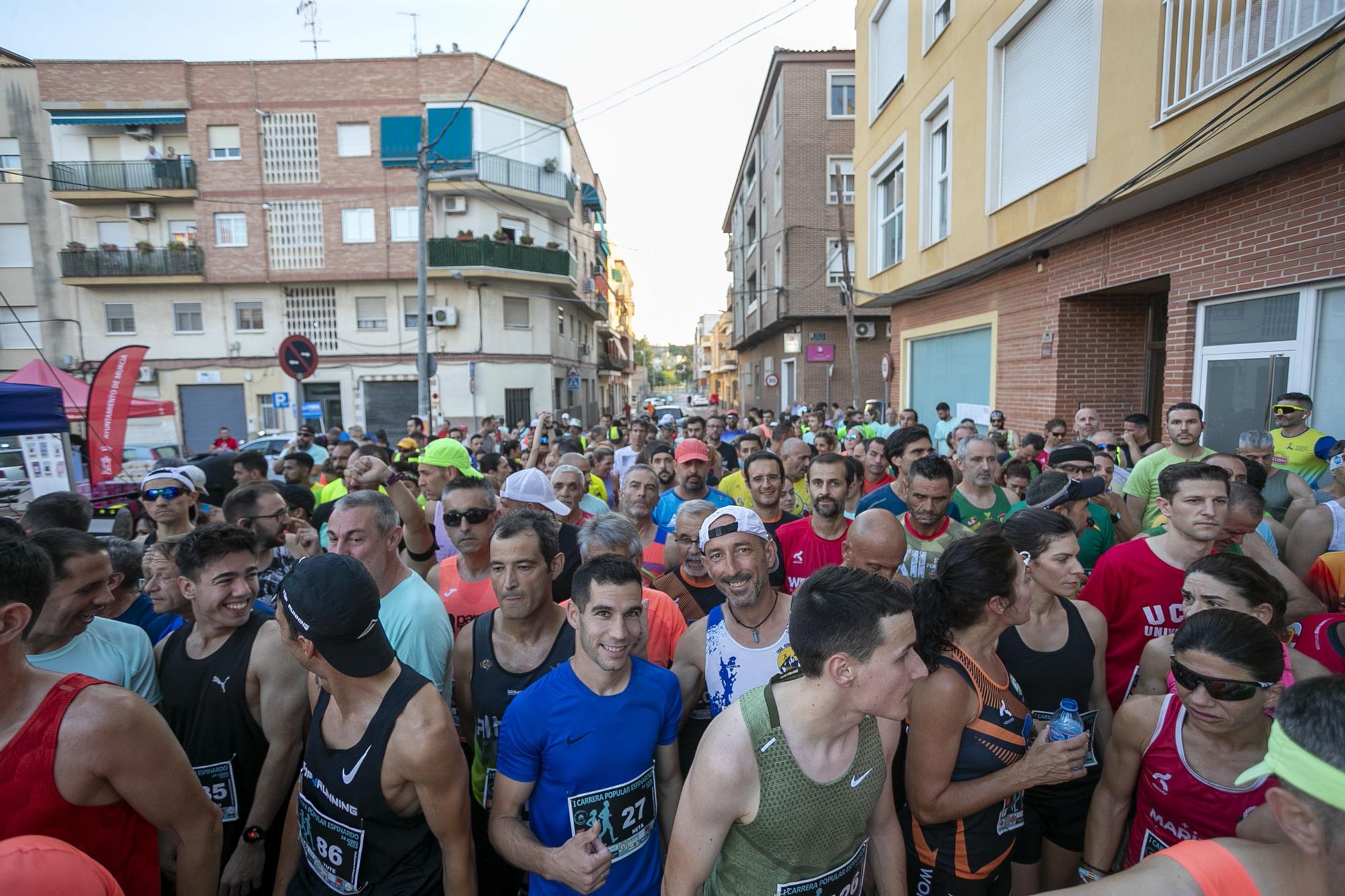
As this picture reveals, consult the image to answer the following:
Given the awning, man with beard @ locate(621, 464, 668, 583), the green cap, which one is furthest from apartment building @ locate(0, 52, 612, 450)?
man with beard @ locate(621, 464, 668, 583)

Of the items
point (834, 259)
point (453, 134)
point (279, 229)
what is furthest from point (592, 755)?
point (279, 229)

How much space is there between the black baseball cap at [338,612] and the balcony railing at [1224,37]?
6695 mm

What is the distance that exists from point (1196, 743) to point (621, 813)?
191 centimetres

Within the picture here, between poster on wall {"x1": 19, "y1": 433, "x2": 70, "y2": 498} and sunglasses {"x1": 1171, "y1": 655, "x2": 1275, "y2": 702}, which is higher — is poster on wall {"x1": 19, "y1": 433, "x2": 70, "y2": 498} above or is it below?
above

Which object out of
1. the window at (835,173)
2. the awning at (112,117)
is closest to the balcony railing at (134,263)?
the awning at (112,117)

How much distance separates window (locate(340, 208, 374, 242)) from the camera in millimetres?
24016

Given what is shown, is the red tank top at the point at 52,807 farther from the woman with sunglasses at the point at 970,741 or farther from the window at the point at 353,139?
the window at the point at 353,139

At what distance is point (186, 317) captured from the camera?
24.8 metres

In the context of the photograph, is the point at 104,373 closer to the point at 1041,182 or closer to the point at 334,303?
A: the point at 1041,182

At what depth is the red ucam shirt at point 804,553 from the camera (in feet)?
14.0

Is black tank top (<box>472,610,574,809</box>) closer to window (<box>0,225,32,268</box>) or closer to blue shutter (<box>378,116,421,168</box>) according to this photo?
blue shutter (<box>378,116,421,168</box>)

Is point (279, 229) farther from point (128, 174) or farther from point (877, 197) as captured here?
point (877, 197)

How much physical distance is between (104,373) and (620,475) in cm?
663

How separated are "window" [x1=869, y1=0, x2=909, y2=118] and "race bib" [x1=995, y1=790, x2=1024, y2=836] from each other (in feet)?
44.6
